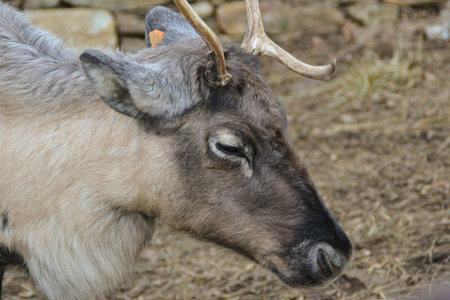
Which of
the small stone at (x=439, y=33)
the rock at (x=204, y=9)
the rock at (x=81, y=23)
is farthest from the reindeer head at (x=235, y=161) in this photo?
the small stone at (x=439, y=33)

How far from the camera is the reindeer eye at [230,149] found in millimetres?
3045

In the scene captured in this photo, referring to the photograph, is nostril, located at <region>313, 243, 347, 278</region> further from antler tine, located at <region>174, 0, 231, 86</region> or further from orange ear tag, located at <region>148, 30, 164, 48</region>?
orange ear tag, located at <region>148, 30, 164, 48</region>

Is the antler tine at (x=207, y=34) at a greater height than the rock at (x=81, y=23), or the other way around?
the antler tine at (x=207, y=34)

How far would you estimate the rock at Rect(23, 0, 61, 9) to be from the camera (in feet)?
24.5

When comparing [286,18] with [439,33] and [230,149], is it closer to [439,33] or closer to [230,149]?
[439,33]

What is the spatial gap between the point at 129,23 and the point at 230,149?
5.26 meters

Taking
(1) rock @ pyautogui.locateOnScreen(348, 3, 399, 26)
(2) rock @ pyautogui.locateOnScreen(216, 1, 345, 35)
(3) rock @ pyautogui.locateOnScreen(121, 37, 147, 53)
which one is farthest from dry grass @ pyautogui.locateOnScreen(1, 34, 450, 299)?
(3) rock @ pyautogui.locateOnScreen(121, 37, 147, 53)

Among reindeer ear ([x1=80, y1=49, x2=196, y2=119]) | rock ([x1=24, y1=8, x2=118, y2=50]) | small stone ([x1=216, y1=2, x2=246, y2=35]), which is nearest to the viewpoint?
reindeer ear ([x1=80, y1=49, x2=196, y2=119])

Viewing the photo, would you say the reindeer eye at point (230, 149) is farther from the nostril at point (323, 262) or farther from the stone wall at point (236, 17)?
the stone wall at point (236, 17)

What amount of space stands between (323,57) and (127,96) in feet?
18.3

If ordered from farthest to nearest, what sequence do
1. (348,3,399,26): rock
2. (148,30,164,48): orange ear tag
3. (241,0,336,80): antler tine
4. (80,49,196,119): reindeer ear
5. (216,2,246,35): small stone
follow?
(348,3,399,26): rock → (216,2,246,35): small stone → (148,30,164,48): orange ear tag → (241,0,336,80): antler tine → (80,49,196,119): reindeer ear

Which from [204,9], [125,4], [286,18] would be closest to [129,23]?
[125,4]

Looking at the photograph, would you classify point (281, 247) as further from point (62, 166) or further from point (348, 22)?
point (348, 22)

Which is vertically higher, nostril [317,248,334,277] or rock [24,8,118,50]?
rock [24,8,118,50]
